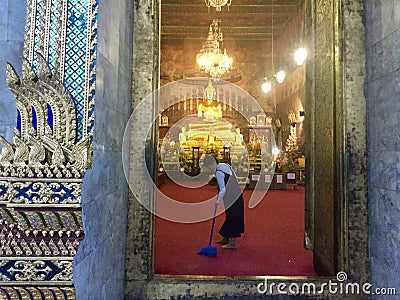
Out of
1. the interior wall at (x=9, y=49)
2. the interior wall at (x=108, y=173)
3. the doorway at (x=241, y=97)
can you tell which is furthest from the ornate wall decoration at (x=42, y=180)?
the doorway at (x=241, y=97)

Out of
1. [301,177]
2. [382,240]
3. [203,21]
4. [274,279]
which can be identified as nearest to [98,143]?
[274,279]

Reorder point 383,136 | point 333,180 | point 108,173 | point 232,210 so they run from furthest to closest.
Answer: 1. point 232,210
2. point 333,180
3. point 383,136
4. point 108,173

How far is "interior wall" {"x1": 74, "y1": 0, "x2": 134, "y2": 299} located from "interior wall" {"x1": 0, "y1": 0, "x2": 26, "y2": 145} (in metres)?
0.55

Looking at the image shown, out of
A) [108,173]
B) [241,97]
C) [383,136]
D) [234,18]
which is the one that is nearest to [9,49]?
[108,173]

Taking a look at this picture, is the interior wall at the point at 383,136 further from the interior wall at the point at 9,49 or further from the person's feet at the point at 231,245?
the interior wall at the point at 9,49

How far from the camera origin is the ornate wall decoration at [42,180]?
51.7 inches

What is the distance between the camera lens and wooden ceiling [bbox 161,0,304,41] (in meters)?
11.4

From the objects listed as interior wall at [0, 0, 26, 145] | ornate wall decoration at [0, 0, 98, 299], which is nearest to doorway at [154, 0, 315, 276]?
interior wall at [0, 0, 26, 145]

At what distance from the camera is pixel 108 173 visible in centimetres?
227

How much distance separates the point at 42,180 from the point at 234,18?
1310cm

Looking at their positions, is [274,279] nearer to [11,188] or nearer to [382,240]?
[382,240]

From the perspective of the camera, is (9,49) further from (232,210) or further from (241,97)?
(241,97)

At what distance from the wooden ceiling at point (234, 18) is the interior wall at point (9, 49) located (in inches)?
391

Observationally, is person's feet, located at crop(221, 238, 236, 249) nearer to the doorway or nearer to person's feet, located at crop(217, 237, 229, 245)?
person's feet, located at crop(217, 237, 229, 245)
